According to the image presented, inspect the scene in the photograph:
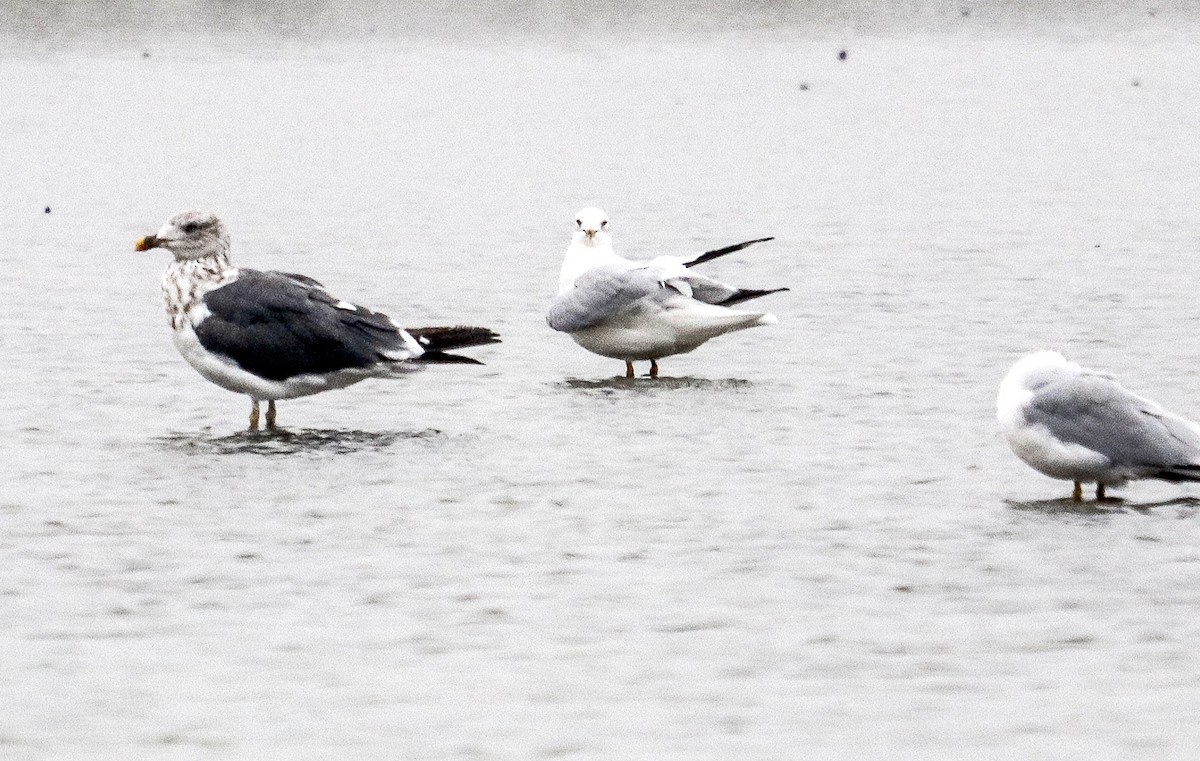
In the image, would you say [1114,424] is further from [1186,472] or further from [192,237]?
[192,237]

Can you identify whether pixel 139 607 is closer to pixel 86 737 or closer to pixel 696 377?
pixel 86 737

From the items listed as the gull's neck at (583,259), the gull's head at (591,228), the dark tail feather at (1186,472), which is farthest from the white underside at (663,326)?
the dark tail feather at (1186,472)

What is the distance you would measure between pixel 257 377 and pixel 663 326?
2.72 metres

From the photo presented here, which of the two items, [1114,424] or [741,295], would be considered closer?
[1114,424]

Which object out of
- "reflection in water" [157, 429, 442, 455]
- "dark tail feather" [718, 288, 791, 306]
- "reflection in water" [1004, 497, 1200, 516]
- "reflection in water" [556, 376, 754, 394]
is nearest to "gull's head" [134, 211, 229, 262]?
"reflection in water" [157, 429, 442, 455]

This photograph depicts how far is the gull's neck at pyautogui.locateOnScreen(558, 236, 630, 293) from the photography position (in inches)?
571

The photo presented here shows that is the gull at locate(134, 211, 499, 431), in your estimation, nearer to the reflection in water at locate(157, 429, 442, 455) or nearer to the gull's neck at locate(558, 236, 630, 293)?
the reflection in water at locate(157, 429, 442, 455)

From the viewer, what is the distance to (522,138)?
30.5 meters

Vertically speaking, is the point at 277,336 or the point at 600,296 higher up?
the point at 600,296

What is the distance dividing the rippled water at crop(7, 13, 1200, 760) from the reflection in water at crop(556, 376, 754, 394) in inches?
2.1

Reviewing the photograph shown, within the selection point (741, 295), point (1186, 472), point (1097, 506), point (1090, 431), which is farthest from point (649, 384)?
point (1186, 472)

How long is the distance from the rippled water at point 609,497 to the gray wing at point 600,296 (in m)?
0.46

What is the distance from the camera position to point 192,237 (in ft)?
41.4

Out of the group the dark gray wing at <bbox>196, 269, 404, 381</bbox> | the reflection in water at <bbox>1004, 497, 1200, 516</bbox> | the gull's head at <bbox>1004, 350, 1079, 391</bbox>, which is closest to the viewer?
the reflection in water at <bbox>1004, 497, 1200, 516</bbox>
